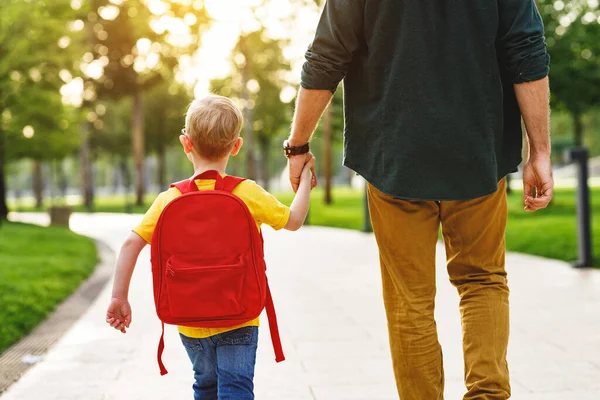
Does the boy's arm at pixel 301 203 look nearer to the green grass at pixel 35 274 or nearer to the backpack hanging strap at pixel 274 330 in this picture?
the backpack hanging strap at pixel 274 330

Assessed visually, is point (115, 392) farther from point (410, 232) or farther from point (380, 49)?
point (380, 49)

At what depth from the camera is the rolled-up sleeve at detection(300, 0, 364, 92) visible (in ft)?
8.59

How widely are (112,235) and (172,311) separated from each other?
14599 millimetres

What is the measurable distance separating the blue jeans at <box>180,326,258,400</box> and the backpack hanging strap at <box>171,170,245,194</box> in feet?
1.58

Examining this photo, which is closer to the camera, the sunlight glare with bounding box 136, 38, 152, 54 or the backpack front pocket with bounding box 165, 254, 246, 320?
the backpack front pocket with bounding box 165, 254, 246, 320

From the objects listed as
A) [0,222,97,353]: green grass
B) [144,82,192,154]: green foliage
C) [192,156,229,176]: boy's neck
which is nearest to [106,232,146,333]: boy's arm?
[192,156,229,176]: boy's neck

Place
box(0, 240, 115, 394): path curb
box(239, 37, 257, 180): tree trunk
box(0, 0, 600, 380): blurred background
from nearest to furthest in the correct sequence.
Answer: box(0, 240, 115, 394): path curb → box(0, 0, 600, 380): blurred background → box(239, 37, 257, 180): tree trunk

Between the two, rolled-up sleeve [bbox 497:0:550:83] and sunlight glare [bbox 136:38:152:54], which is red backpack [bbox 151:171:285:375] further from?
sunlight glare [bbox 136:38:152:54]

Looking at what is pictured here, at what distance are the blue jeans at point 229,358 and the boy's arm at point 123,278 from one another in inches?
9.1

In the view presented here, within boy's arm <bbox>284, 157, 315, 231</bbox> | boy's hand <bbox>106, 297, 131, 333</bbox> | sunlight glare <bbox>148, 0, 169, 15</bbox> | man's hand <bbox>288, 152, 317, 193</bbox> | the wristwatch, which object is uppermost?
sunlight glare <bbox>148, 0, 169, 15</bbox>

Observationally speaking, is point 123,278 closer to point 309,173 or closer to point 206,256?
point 206,256

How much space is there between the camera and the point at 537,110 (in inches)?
106

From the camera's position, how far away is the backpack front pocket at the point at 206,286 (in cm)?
259

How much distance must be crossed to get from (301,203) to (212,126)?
399 millimetres
